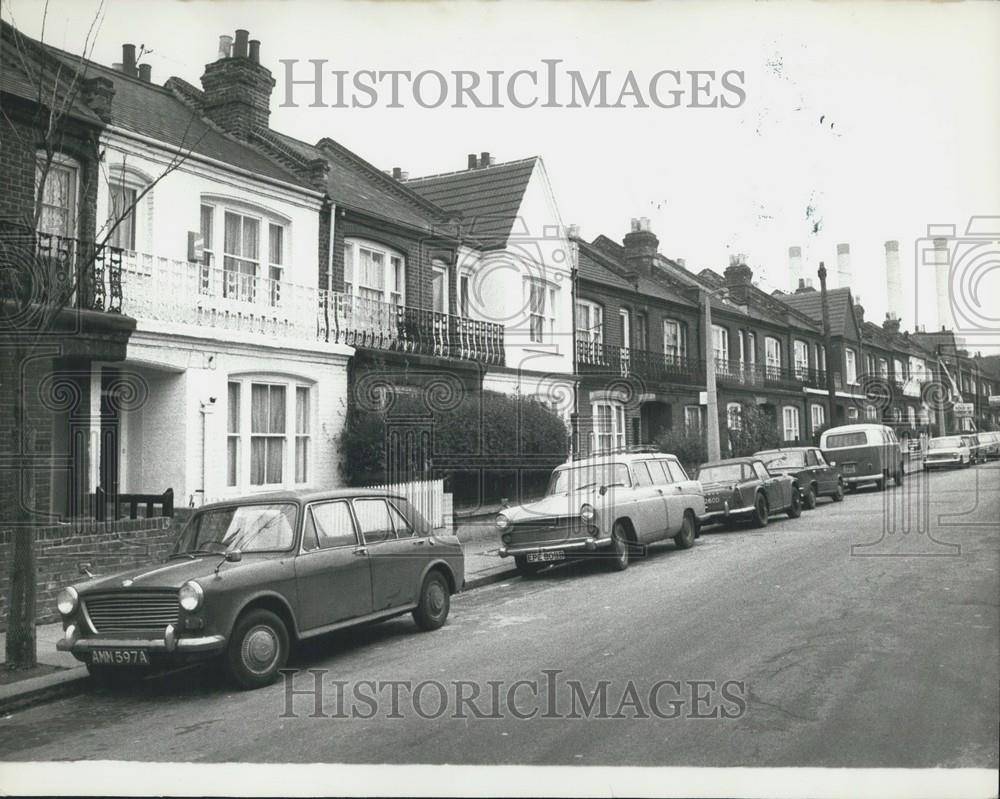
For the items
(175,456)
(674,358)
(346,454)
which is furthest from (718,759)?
(674,358)

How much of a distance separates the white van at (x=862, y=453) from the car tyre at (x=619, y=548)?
15.5m

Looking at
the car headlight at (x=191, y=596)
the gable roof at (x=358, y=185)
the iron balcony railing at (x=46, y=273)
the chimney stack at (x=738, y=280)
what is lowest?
the car headlight at (x=191, y=596)

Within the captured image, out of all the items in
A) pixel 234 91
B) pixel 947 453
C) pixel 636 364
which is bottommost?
pixel 947 453

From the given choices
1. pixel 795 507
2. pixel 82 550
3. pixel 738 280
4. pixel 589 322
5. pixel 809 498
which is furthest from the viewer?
pixel 738 280

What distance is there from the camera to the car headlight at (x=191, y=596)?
722 centimetres

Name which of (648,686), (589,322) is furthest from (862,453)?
(648,686)

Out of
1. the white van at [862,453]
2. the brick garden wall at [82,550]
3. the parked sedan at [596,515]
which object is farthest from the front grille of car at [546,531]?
the white van at [862,453]

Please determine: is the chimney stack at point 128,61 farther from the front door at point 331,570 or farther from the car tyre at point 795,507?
the car tyre at point 795,507

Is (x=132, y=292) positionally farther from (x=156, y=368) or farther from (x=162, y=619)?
(x=162, y=619)

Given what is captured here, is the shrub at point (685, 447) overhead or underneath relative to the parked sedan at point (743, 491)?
overhead

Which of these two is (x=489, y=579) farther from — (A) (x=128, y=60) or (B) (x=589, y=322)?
(B) (x=589, y=322)

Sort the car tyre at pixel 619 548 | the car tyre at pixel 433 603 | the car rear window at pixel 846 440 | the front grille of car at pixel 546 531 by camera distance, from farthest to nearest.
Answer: the car rear window at pixel 846 440 → the car tyre at pixel 619 548 → the front grille of car at pixel 546 531 → the car tyre at pixel 433 603

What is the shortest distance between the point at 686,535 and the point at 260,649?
31.4 ft

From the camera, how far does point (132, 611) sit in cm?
752
